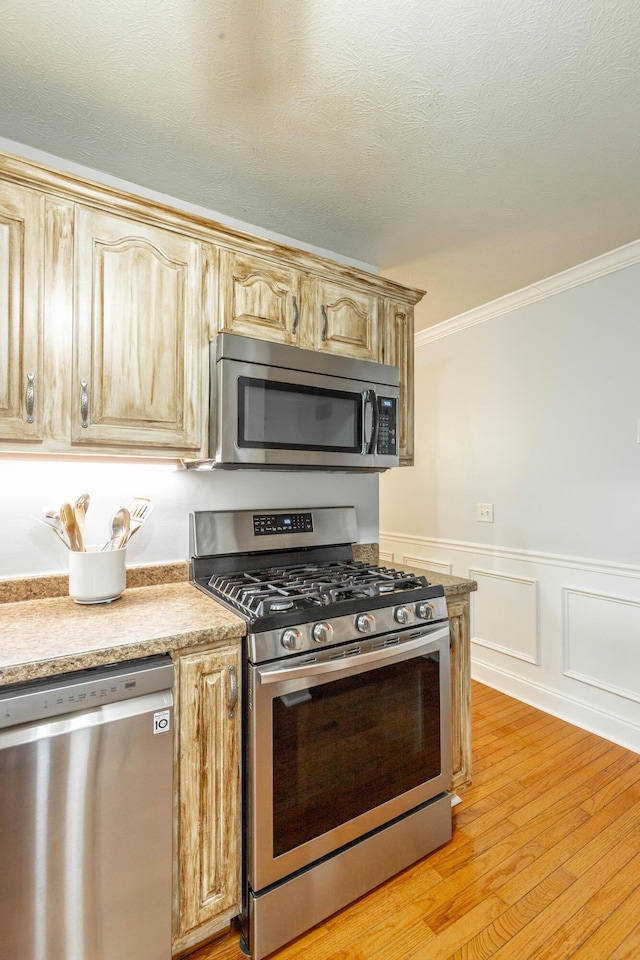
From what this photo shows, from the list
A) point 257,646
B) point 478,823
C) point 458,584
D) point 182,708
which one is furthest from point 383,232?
point 478,823

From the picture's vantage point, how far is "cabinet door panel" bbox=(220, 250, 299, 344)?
175cm

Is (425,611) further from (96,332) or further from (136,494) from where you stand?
(96,332)

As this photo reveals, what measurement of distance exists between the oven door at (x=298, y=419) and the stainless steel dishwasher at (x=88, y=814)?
777 mm

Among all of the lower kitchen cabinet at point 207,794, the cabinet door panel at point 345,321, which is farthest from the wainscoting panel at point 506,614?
the lower kitchen cabinet at point 207,794

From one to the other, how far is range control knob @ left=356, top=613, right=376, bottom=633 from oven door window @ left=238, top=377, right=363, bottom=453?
676mm

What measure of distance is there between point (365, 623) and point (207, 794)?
2.11 feet

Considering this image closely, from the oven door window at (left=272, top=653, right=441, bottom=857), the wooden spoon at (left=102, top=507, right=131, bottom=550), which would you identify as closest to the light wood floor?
the oven door window at (left=272, top=653, right=441, bottom=857)

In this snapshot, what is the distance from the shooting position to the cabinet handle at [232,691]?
4.36 ft

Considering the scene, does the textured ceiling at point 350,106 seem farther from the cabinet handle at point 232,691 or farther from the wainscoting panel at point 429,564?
the wainscoting panel at point 429,564

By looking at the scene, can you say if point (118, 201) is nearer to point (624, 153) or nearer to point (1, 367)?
point (1, 367)

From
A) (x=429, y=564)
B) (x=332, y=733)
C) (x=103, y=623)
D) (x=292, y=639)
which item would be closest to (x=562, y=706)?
(x=429, y=564)

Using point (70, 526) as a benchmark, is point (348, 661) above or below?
below

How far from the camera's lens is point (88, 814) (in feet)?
3.65

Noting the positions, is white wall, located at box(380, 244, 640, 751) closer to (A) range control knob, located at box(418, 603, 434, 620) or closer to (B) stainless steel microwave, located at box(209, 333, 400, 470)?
(B) stainless steel microwave, located at box(209, 333, 400, 470)
